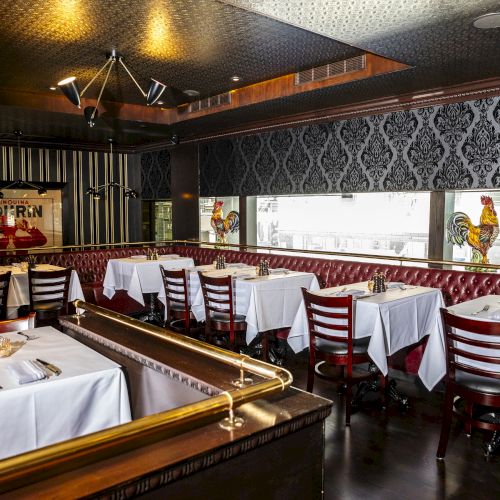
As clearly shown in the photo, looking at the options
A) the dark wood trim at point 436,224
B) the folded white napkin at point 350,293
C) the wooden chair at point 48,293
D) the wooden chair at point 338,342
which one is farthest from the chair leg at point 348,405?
the wooden chair at point 48,293

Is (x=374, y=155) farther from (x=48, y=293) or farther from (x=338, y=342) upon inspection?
(x=48, y=293)

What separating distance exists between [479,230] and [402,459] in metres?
3.11

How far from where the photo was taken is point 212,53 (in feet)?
16.4

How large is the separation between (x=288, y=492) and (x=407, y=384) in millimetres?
3645

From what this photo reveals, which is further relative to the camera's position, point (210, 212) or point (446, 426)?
point (210, 212)

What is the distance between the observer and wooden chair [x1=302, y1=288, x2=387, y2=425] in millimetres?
3787

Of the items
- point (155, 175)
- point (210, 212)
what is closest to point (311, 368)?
point (210, 212)

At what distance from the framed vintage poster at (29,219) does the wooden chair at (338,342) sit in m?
7.64

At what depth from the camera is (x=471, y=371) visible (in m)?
3.07

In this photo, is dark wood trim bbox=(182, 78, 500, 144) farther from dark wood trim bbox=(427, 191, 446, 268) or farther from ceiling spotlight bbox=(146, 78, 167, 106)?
ceiling spotlight bbox=(146, 78, 167, 106)

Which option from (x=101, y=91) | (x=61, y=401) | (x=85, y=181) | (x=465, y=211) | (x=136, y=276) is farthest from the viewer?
(x=85, y=181)

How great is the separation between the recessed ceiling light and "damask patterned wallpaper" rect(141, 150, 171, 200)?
300 inches

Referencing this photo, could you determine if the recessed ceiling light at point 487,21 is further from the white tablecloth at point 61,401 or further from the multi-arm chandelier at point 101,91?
the white tablecloth at point 61,401

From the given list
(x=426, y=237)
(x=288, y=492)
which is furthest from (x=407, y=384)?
(x=288, y=492)
